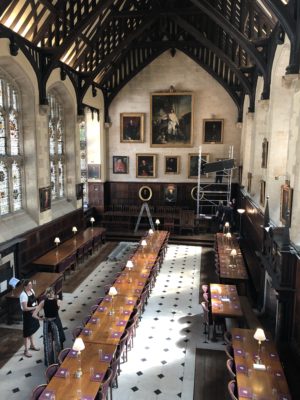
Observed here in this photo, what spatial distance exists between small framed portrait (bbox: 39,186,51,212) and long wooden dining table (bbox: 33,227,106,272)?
5.06 ft

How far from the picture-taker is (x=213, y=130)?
18.5m

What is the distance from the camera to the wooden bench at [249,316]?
27.7ft

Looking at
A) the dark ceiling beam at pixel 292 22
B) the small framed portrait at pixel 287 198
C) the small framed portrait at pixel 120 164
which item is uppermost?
the dark ceiling beam at pixel 292 22

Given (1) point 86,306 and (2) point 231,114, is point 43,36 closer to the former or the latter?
(1) point 86,306

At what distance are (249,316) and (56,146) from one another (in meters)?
10.0

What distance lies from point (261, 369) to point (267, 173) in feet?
20.2

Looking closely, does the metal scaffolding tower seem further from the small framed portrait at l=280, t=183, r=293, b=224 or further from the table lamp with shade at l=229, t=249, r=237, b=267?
the small framed portrait at l=280, t=183, r=293, b=224

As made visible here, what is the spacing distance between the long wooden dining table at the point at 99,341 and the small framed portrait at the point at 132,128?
10361 millimetres

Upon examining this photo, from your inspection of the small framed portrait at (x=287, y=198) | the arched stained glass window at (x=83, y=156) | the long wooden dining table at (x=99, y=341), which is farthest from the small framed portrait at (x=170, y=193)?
the small framed portrait at (x=287, y=198)

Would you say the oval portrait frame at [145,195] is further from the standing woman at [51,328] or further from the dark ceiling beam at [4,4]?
the standing woman at [51,328]

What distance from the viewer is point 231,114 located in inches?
720

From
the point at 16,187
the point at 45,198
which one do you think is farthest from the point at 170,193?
the point at 16,187

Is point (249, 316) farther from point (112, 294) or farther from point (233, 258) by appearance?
point (112, 294)

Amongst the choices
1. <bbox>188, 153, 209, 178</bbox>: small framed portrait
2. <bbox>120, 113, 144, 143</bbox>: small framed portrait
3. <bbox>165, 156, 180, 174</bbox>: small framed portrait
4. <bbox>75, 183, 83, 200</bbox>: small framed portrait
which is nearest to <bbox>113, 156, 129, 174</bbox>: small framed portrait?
<bbox>120, 113, 144, 143</bbox>: small framed portrait
